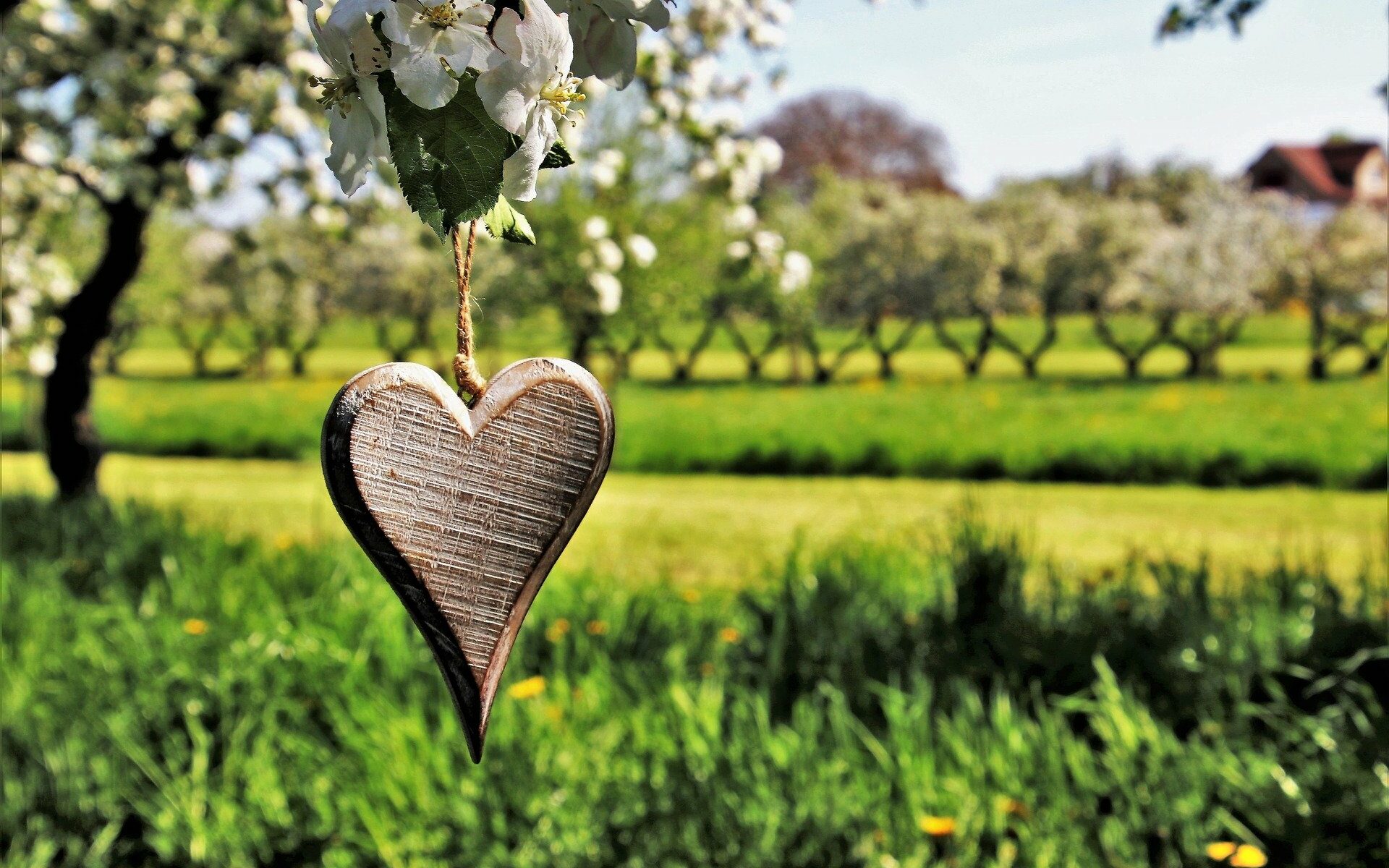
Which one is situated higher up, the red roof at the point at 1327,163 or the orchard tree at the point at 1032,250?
the red roof at the point at 1327,163

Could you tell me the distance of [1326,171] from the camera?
48.2 meters

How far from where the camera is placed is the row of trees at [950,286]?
1906 centimetres

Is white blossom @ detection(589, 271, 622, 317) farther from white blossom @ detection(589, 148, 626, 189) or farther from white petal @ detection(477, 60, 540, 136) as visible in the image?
white petal @ detection(477, 60, 540, 136)

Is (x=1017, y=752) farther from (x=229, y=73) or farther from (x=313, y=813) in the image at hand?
(x=229, y=73)

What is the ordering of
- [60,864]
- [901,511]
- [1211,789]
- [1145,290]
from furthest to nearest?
[1145,290] → [901,511] → [60,864] → [1211,789]

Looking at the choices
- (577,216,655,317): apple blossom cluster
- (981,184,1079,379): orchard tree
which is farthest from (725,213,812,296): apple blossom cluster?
(981,184,1079,379): orchard tree

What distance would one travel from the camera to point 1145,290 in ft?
65.2

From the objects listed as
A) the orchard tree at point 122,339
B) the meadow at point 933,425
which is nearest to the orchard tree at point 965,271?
the meadow at point 933,425

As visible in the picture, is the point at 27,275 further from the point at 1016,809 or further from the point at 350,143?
the point at 350,143

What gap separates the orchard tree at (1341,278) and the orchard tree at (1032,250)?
3.70 metres

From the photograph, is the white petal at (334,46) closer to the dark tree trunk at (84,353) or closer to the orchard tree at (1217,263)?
the dark tree trunk at (84,353)

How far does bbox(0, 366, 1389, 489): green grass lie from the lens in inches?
401

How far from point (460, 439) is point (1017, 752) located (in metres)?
2.47

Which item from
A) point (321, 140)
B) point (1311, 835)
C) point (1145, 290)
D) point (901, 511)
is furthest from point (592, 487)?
point (1145, 290)
